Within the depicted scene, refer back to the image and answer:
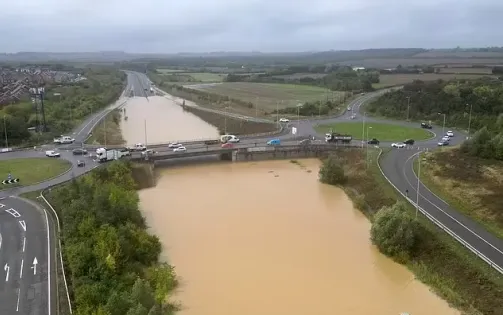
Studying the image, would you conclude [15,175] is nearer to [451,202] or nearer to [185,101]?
[451,202]

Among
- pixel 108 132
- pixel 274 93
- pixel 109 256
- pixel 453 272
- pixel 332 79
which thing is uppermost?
pixel 332 79

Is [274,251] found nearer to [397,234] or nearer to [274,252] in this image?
[274,252]

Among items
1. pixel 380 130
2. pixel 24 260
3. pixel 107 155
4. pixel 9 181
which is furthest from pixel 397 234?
pixel 380 130

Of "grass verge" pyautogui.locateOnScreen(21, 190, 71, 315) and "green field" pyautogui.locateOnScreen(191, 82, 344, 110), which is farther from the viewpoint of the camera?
"green field" pyautogui.locateOnScreen(191, 82, 344, 110)

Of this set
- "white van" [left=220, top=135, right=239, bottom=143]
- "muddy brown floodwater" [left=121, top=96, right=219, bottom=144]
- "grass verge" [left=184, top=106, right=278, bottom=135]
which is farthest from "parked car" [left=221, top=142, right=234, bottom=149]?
"muddy brown floodwater" [left=121, top=96, right=219, bottom=144]

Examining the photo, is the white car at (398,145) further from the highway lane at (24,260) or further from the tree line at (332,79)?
the tree line at (332,79)

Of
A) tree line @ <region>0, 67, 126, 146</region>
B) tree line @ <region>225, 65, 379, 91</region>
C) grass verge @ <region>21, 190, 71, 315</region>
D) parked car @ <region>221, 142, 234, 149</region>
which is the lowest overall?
grass verge @ <region>21, 190, 71, 315</region>

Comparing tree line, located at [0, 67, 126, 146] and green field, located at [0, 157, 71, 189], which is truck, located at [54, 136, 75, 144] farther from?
green field, located at [0, 157, 71, 189]
